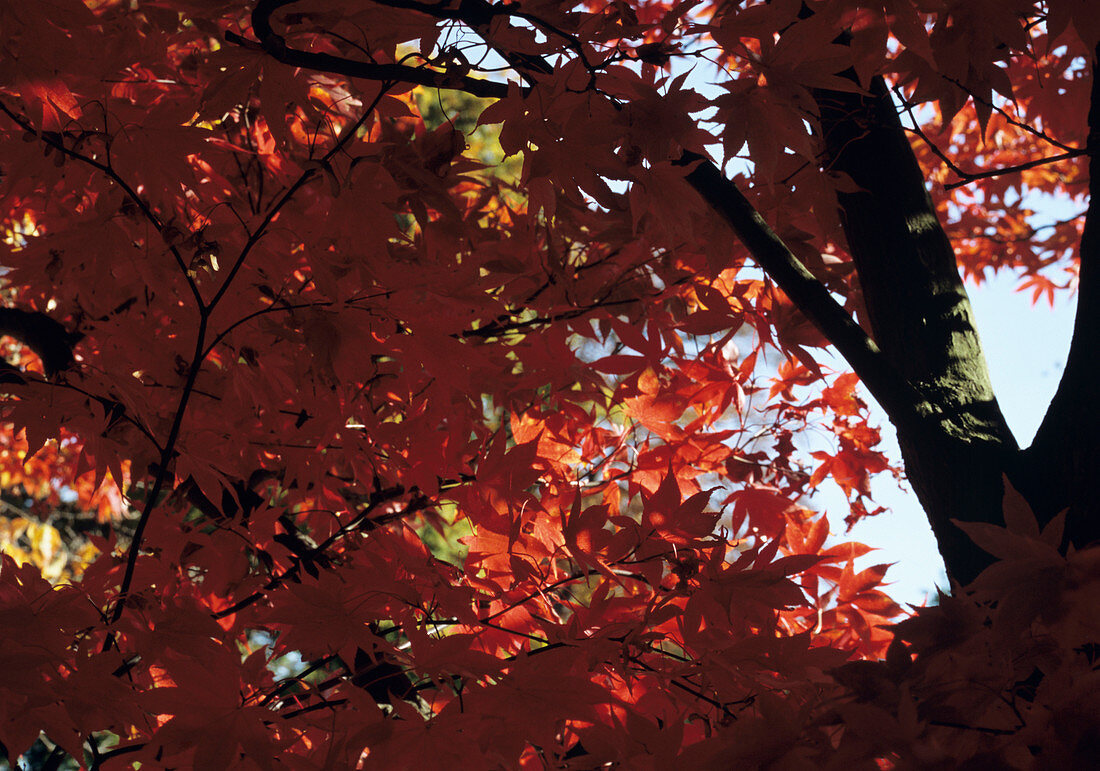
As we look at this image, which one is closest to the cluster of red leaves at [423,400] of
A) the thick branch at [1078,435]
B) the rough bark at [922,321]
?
the rough bark at [922,321]

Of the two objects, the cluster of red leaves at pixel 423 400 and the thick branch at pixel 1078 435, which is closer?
the cluster of red leaves at pixel 423 400

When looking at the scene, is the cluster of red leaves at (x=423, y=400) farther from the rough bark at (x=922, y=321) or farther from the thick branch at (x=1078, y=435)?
the thick branch at (x=1078, y=435)

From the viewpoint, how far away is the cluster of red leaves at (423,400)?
843mm

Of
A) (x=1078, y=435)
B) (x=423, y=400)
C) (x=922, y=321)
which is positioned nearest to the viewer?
(x=1078, y=435)

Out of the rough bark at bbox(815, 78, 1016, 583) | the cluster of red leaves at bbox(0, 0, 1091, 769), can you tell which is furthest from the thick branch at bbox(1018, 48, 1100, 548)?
the cluster of red leaves at bbox(0, 0, 1091, 769)

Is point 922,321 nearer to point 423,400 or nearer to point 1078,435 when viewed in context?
point 1078,435

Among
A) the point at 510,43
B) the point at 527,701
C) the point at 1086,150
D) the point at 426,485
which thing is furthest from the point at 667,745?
the point at 1086,150

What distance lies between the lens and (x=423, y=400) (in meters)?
1.38

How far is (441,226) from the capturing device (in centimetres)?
121

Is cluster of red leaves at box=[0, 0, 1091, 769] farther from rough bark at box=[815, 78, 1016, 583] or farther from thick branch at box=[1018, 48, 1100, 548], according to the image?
thick branch at box=[1018, 48, 1100, 548]

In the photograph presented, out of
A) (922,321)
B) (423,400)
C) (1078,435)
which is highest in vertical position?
(423,400)

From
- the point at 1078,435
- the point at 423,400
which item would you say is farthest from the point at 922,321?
the point at 423,400

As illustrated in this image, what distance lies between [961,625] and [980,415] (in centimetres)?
59

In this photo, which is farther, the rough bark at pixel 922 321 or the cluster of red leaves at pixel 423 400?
the rough bark at pixel 922 321
